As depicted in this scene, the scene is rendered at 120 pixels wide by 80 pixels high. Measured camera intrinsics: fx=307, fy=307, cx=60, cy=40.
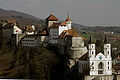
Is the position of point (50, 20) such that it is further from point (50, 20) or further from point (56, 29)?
point (56, 29)

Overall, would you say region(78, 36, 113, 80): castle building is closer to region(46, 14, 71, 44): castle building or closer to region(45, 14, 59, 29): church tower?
region(46, 14, 71, 44): castle building

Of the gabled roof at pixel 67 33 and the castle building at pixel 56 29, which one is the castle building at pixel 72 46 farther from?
the castle building at pixel 56 29

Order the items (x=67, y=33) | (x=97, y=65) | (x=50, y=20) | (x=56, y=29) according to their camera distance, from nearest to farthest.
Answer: (x=97, y=65), (x=67, y=33), (x=56, y=29), (x=50, y=20)

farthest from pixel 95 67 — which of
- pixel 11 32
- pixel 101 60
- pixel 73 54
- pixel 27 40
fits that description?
pixel 11 32

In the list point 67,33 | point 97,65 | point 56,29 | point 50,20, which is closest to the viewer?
point 97,65

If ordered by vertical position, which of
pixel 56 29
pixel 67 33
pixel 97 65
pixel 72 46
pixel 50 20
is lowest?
pixel 97 65

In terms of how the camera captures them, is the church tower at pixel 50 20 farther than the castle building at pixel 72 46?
Yes

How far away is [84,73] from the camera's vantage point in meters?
62.0

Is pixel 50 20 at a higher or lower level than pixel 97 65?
higher

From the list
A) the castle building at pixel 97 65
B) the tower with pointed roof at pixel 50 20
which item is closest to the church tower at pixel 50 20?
the tower with pointed roof at pixel 50 20

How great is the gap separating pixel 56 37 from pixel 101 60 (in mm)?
15201

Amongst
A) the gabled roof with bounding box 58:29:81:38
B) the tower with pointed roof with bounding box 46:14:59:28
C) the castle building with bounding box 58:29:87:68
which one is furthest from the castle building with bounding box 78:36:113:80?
the tower with pointed roof with bounding box 46:14:59:28

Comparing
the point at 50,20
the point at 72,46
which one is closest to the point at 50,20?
the point at 50,20

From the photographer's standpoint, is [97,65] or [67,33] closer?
[97,65]
